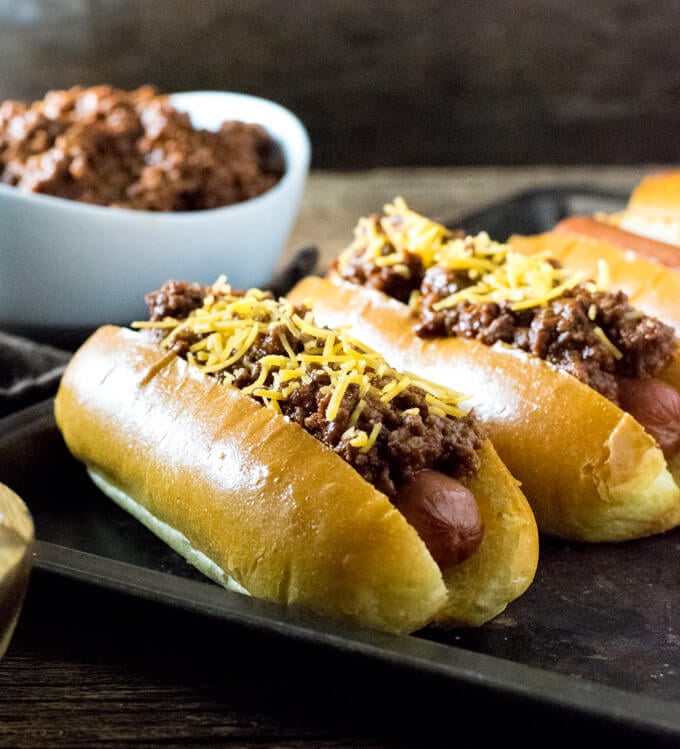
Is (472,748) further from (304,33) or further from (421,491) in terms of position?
(304,33)

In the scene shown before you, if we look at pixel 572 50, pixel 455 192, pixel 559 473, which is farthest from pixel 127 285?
pixel 572 50

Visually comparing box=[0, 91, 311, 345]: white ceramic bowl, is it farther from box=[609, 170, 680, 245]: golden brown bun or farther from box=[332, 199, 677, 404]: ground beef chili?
box=[609, 170, 680, 245]: golden brown bun

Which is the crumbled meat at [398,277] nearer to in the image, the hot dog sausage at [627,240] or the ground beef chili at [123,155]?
the hot dog sausage at [627,240]

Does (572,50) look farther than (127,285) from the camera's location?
Yes

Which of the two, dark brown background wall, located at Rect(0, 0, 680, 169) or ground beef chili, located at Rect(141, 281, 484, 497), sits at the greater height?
ground beef chili, located at Rect(141, 281, 484, 497)

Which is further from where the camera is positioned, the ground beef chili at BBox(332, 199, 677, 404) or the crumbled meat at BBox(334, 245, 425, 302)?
the crumbled meat at BBox(334, 245, 425, 302)

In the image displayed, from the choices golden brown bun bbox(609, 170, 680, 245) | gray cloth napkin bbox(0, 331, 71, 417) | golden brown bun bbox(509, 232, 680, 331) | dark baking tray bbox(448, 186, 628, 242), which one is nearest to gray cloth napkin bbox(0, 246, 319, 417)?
gray cloth napkin bbox(0, 331, 71, 417)

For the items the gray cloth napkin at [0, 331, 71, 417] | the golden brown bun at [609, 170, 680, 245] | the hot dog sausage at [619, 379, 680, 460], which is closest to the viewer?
the hot dog sausage at [619, 379, 680, 460]
